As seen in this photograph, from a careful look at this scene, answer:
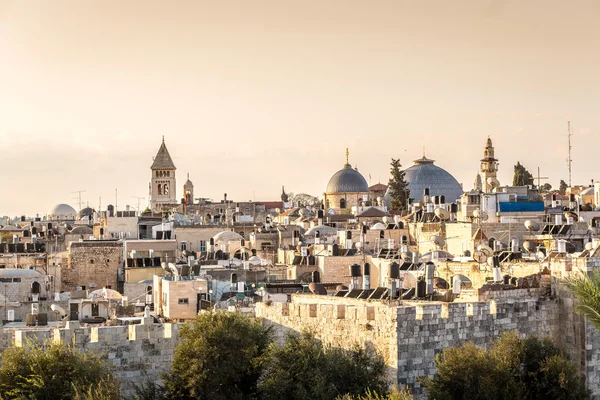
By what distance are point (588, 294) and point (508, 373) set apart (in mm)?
2014

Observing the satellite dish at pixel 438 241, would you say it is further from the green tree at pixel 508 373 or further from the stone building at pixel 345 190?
the stone building at pixel 345 190

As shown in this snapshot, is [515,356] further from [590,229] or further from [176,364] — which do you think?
[590,229]

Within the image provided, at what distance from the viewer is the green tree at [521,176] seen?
92.4 metres

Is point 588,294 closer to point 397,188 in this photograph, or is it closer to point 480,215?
point 480,215

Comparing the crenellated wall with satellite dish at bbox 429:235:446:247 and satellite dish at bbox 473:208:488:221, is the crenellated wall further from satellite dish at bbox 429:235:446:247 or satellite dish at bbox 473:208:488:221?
satellite dish at bbox 473:208:488:221

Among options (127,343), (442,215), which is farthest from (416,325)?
(442,215)

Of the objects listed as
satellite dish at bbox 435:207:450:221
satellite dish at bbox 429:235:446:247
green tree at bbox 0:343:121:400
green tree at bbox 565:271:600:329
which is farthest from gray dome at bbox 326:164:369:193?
green tree at bbox 0:343:121:400

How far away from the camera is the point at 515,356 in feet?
66.3

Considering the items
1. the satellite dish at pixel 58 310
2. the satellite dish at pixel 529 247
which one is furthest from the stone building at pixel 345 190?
the satellite dish at pixel 58 310

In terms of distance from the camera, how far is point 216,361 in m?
20.5

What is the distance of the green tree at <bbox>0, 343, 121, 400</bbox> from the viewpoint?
18734mm

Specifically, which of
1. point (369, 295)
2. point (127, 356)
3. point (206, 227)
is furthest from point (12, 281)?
point (206, 227)

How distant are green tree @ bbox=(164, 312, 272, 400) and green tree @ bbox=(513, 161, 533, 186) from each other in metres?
73.0

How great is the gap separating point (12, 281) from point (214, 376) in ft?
69.1
